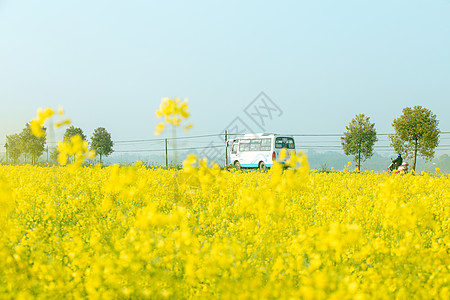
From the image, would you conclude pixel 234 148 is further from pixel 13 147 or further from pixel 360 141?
pixel 13 147

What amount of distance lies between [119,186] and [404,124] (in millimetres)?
21516

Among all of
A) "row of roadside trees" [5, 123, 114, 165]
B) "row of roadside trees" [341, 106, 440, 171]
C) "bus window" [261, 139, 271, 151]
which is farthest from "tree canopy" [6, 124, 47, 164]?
"row of roadside trees" [341, 106, 440, 171]

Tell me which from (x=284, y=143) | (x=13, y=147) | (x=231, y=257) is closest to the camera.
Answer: (x=231, y=257)

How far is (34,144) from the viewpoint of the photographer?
30500 mm

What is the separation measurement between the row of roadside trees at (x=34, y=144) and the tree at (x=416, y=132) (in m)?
24.9

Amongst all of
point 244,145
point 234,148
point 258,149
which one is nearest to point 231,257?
point 258,149

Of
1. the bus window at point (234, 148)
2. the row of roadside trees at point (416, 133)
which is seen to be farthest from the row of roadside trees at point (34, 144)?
the row of roadside trees at point (416, 133)

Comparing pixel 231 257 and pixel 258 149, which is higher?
pixel 258 149

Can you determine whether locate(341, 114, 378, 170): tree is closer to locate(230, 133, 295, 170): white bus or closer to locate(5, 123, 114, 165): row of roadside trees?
locate(230, 133, 295, 170): white bus

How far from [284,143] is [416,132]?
25.6ft

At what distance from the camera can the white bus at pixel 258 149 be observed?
20.0 meters

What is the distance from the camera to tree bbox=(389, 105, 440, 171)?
20.8 metres

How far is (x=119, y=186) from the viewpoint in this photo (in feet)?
11.5

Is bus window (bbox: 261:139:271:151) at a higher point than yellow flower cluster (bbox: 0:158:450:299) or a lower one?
higher
